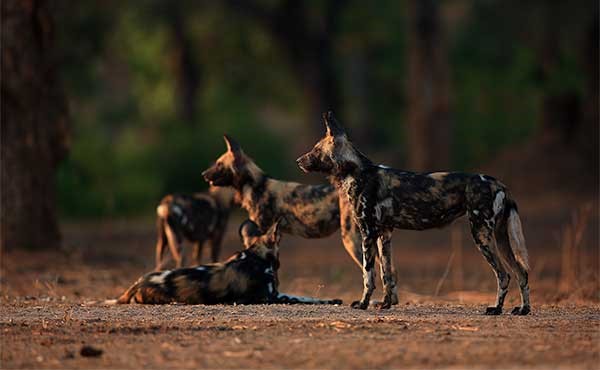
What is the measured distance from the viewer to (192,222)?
12.6 metres

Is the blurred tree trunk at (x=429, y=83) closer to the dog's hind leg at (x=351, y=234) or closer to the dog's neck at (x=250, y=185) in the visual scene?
the dog's neck at (x=250, y=185)

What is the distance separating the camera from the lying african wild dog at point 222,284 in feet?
31.1

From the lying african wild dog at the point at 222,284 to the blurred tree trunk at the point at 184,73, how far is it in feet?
73.9

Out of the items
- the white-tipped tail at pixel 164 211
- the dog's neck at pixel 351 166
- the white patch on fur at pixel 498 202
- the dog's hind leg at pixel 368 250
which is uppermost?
the dog's neck at pixel 351 166

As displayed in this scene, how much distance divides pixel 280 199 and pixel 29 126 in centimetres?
502

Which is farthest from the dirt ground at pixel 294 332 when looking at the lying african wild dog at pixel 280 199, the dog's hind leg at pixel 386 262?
Result: the lying african wild dog at pixel 280 199

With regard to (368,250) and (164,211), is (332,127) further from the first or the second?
(164,211)

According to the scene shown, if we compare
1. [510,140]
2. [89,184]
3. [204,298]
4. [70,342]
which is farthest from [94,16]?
[70,342]

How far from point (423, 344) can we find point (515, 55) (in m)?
22.8

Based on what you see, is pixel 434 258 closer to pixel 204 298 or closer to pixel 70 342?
pixel 204 298

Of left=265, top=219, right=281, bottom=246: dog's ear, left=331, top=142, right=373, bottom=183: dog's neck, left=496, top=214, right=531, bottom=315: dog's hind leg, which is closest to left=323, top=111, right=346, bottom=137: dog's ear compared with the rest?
left=331, top=142, right=373, bottom=183: dog's neck

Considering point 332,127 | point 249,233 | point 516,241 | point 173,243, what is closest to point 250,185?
point 249,233

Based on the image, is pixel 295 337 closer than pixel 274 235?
Yes

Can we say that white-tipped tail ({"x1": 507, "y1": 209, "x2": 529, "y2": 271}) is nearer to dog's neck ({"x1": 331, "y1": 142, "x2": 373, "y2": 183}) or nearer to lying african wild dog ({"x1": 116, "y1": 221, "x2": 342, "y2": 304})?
dog's neck ({"x1": 331, "y1": 142, "x2": 373, "y2": 183})
